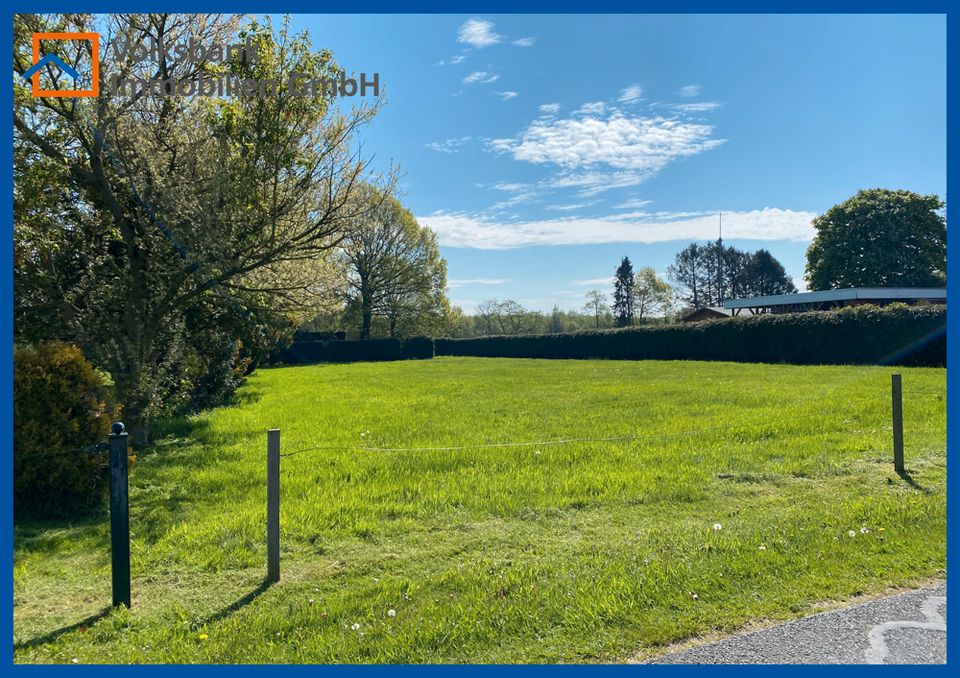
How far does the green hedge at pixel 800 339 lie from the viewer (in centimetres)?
2164

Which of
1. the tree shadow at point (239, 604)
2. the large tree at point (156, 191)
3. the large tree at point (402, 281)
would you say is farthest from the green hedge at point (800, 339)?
the tree shadow at point (239, 604)

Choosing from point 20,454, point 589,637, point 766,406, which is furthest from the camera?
point 766,406

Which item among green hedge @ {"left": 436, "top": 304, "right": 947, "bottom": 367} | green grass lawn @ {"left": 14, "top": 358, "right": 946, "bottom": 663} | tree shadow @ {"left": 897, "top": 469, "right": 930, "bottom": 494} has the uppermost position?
green hedge @ {"left": 436, "top": 304, "right": 947, "bottom": 367}

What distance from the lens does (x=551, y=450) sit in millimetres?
7613

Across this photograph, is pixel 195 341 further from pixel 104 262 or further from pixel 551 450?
pixel 551 450

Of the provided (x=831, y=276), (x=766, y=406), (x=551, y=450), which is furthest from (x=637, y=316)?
(x=551, y=450)

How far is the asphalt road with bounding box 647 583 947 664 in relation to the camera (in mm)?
2807

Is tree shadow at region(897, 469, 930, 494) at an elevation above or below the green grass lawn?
above

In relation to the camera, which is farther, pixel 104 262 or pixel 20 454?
pixel 104 262

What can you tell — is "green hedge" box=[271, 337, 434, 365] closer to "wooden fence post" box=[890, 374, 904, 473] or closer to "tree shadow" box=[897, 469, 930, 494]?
"wooden fence post" box=[890, 374, 904, 473]

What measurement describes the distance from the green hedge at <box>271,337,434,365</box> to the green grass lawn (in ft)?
107

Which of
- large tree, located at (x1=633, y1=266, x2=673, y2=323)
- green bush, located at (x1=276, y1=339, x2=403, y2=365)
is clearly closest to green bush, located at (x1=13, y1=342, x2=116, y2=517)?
green bush, located at (x1=276, y1=339, x2=403, y2=365)

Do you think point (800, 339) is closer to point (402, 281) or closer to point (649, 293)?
point (402, 281)

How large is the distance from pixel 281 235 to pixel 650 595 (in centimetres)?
662
